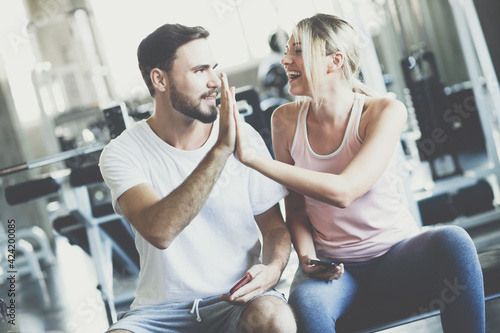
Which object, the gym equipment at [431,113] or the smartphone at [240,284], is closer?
the smartphone at [240,284]

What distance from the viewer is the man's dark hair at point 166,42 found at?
1.55m

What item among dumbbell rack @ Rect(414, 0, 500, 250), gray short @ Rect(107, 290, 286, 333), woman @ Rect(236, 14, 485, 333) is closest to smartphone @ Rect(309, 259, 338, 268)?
woman @ Rect(236, 14, 485, 333)

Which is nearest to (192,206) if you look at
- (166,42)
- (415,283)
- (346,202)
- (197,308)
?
(197,308)

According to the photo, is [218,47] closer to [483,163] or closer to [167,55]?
[483,163]

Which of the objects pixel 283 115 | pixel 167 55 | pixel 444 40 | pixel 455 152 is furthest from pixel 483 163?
pixel 167 55

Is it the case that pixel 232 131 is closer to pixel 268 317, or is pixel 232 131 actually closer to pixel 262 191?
pixel 262 191

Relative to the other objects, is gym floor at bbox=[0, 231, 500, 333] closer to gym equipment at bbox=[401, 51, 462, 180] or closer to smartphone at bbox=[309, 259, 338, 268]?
smartphone at bbox=[309, 259, 338, 268]

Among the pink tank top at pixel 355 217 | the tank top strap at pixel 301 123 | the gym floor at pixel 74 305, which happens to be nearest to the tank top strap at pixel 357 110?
the pink tank top at pixel 355 217

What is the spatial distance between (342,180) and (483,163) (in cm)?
343

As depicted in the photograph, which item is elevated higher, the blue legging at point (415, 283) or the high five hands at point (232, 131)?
the high five hands at point (232, 131)

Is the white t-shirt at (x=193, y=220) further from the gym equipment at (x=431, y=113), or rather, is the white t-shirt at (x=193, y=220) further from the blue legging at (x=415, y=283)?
the gym equipment at (x=431, y=113)

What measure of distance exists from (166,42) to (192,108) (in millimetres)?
210

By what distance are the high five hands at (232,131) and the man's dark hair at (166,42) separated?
26cm

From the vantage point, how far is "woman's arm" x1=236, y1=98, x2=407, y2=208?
4.33ft
